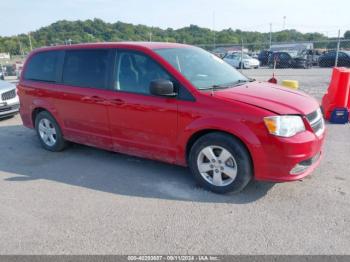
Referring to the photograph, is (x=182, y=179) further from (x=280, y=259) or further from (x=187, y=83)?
(x=280, y=259)

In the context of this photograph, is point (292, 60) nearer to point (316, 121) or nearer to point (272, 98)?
point (316, 121)

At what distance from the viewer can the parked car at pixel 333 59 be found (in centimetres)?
2161

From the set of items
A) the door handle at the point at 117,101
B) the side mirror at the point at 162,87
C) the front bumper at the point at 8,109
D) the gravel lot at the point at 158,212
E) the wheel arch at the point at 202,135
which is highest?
the side mirror at the point at 162,87

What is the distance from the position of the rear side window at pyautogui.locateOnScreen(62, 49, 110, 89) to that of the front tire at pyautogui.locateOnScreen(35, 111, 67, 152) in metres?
0.82

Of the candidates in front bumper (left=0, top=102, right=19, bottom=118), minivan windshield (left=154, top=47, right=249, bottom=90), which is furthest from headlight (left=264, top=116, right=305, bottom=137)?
front bumper (left=0, top=102, right=19, bottom=118)

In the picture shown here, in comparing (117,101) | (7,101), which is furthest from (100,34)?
(117,101)

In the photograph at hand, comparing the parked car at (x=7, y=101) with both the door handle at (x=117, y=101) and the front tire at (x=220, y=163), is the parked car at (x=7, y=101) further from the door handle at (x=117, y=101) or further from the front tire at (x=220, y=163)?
the front tire at (x=220, y=163)

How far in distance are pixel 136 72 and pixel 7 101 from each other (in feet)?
17.3

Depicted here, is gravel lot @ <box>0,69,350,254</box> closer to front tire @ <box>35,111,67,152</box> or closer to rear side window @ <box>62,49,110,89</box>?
front tire @ <box>35,111,67,152</box>

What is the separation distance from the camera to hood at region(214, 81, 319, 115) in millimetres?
3394

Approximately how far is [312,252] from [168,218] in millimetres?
1394

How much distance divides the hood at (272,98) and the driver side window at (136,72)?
0.84 m

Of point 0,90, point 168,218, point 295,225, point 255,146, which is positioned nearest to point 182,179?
point 168,218

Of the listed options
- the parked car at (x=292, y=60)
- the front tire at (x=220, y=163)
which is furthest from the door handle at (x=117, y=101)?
the parked car at (x=292, y=60)
